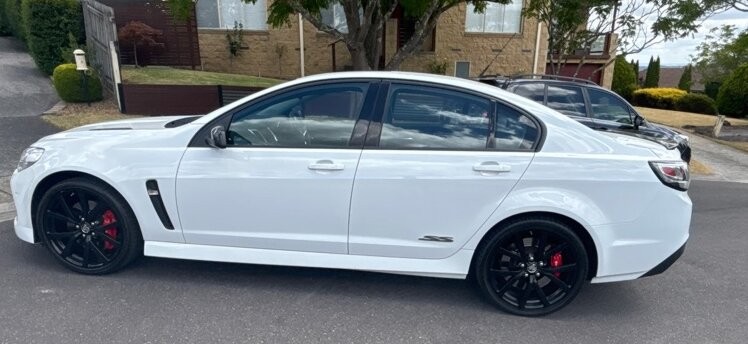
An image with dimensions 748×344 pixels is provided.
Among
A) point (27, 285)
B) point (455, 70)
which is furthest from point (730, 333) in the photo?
point (455, 70)

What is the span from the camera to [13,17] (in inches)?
617

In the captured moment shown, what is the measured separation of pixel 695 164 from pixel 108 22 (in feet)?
39.2

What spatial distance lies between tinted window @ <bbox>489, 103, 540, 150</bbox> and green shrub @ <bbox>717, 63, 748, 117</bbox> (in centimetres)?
1924

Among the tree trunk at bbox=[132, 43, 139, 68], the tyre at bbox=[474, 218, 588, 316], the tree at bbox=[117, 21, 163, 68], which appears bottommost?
the tyre at bbox=[474, 218, 588, 316]

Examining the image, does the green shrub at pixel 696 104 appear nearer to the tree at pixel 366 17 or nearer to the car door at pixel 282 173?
the tree at pixel 366 17

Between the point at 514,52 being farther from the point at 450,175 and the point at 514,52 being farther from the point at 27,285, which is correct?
the point at 27,285

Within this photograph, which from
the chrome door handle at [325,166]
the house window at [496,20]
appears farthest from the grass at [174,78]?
the chrome door handle at [325,166]

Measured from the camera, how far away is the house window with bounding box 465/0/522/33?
14.7 metres

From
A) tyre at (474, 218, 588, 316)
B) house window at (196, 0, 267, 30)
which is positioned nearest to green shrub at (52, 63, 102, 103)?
house window at (196, 0, 267, 30)

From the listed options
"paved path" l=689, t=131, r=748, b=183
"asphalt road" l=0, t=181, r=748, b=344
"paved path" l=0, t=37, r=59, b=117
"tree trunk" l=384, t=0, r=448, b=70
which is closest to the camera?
"asphalt road" l=0, t=181, r=748, b=344

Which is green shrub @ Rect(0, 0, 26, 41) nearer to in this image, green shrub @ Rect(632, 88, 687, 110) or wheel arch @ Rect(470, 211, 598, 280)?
wheel arch @ Rect(470, 211, 598, 280)

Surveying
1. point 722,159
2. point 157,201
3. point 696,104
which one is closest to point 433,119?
point 157,201

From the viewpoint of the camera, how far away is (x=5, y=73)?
1138cm

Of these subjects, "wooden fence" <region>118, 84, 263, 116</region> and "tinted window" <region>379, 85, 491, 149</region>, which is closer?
"tinted window" <region>379, 85, 491, 149</region>
